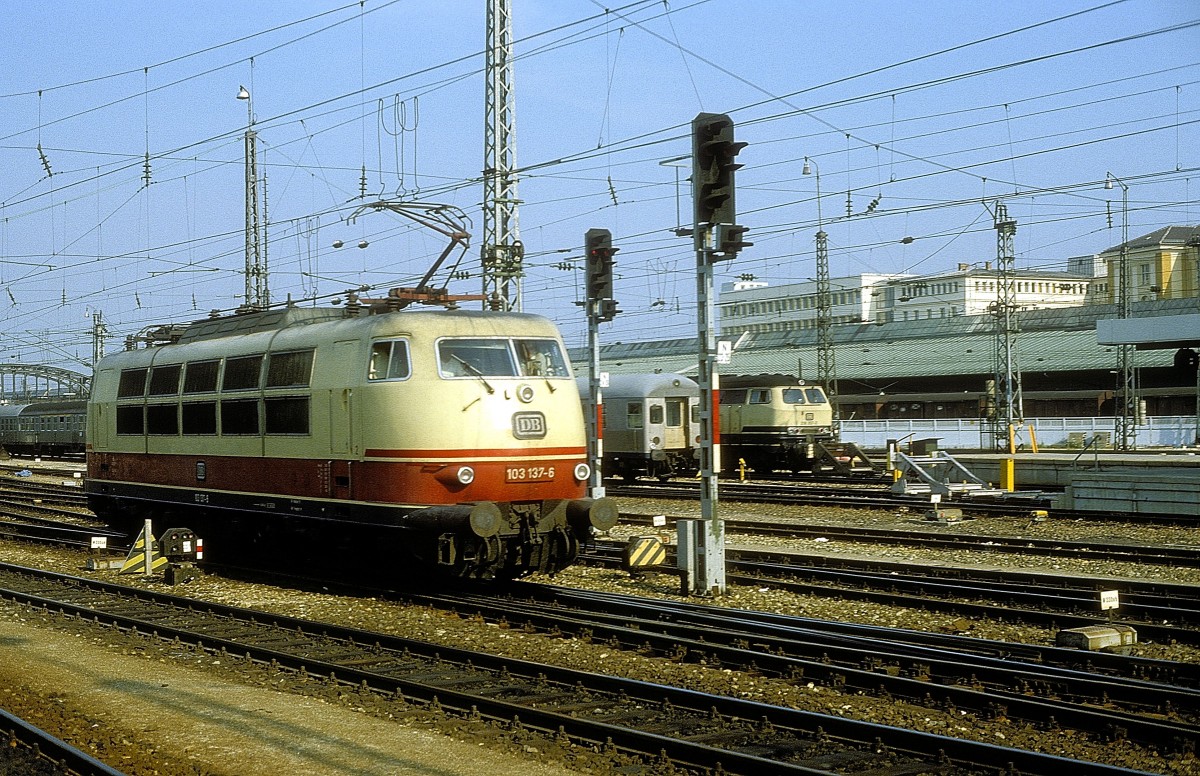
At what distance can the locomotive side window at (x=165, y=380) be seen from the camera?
19.0m

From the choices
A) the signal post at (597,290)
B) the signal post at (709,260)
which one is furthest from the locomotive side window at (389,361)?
the signal post at (597,290)

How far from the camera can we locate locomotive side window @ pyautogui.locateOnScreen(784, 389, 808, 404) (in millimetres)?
36594

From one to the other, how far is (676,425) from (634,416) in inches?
53.7

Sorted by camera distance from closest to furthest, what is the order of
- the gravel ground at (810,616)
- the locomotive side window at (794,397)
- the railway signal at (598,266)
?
the gravel ground at (810,616)
the railway signal at (598,266)
the locomotive side window at (794,397)

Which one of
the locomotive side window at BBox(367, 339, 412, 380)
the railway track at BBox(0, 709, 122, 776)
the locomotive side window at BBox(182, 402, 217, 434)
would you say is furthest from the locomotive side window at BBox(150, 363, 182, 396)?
the railway track at BBox(0, 709, 122, 776)

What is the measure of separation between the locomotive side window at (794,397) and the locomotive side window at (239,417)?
21.8 meters

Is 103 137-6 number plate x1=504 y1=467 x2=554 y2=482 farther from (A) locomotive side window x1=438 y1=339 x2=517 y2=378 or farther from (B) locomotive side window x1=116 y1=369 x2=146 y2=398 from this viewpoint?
(B) locomotive side window x1=116 y1=369 x2=146 y2=398

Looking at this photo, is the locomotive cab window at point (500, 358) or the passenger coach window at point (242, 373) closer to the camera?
the locomotive cab window at point (500, 358)

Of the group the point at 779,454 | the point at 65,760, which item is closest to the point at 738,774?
the point at 65,760

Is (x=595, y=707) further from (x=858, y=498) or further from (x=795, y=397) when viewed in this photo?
(x=795, y=397)

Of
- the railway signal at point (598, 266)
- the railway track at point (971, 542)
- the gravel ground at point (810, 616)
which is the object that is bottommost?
the gravel ground at point (810, 616)

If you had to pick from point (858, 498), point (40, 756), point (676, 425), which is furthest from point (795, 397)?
point (40, 756)

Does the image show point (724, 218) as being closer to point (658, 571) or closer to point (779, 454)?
point (658, 571)

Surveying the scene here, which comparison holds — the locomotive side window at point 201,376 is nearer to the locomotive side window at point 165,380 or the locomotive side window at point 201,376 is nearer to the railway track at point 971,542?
the locomotive side window at point 165,380
